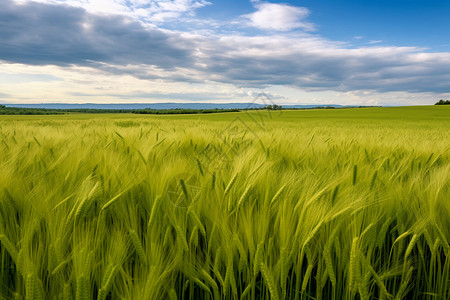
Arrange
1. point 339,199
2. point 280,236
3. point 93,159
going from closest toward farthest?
point 280,236, point 339,199, point 93,159

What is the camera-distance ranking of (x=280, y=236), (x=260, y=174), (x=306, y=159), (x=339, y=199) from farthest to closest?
(x=306, y=159) → (x=260, y=174) → (x=339, y=199) → (x=280, y=236)

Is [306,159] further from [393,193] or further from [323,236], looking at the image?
Result: [323,236]

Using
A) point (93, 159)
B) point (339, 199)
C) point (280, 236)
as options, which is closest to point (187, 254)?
point (280, 236)

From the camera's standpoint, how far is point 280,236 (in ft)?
2.40

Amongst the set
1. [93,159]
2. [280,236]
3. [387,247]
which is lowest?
[387,247]

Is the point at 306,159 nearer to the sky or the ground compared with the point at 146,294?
nearer to the sky

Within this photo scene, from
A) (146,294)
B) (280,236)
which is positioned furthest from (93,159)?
(280,236)

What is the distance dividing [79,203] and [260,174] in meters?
0.65

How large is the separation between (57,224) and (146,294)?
0.36m

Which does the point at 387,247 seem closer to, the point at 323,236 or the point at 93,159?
the point at 323,236

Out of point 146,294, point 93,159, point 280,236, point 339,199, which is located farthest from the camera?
point 93,159

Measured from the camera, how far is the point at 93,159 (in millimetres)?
1435

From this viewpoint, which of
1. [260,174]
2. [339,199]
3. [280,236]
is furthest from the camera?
[260,174]

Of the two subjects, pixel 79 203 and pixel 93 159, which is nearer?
pixel 79 203
